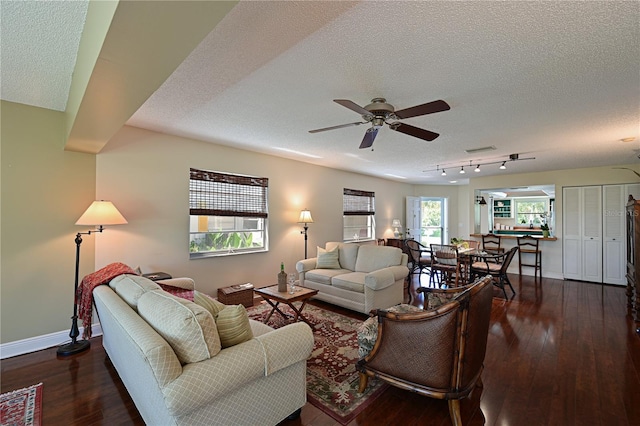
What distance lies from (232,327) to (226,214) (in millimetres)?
2990

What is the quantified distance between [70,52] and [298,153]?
3224 mm

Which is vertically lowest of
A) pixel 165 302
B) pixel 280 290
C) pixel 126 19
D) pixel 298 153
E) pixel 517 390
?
pixel 517 390

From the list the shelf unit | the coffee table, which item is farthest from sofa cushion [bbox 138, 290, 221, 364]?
the shelf unit

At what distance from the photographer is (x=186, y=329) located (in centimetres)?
147

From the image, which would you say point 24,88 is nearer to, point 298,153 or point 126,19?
point 126,19

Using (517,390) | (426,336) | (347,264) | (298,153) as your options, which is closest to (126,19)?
(426,336)

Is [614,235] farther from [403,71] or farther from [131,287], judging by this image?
[131,287]

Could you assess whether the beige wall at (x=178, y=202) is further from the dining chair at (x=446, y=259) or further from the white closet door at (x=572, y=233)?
the white closet door at (x=572, y=233)

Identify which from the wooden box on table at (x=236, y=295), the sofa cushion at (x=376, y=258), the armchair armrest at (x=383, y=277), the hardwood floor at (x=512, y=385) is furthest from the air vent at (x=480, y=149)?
the wooden box on table at (x=236, y=295)

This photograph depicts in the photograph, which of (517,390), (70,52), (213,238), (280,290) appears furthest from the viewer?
(213,238)

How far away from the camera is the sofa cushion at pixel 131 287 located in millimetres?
2021

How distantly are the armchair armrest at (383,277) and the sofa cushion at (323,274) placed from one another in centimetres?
72

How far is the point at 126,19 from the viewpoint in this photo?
3.56 feet

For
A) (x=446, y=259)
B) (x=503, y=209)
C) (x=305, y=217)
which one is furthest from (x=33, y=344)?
(x=503, y=209)
